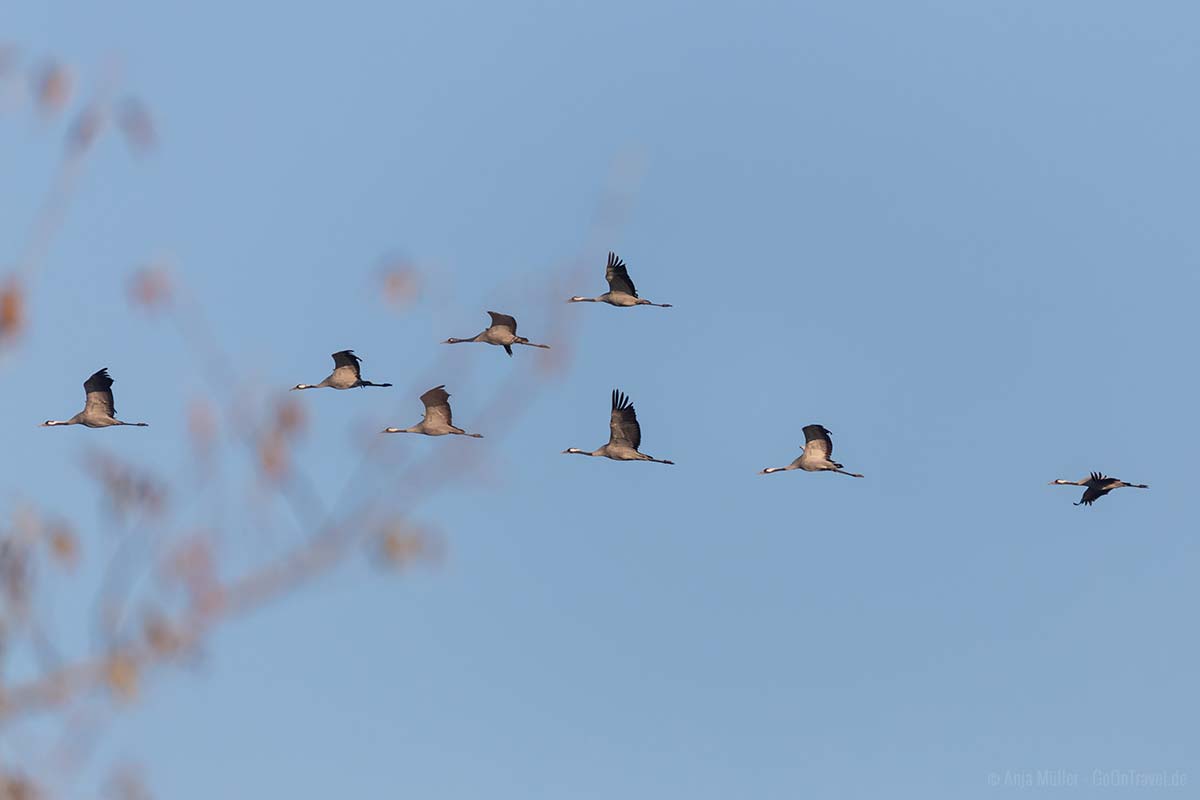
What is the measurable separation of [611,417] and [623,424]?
0.96ft

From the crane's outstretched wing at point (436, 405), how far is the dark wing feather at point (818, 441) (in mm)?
7629

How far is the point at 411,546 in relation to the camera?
10273 millimetres

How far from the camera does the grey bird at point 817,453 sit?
43938 mm

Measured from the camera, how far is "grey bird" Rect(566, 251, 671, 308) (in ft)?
150

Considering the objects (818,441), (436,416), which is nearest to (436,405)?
(436,416)

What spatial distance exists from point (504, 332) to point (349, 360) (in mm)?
3695

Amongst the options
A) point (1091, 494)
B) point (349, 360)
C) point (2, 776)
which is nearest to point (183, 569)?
point (2, 776)

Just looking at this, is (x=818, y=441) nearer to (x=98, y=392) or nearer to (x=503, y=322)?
(x=503, y=322)

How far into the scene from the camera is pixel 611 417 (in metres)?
43.5

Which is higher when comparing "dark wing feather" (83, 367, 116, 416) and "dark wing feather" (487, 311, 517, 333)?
"dark wing feather" (487, 311, 517, 333)

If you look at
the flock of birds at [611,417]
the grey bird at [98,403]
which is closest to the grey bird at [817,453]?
the flock of birds at [611,417]

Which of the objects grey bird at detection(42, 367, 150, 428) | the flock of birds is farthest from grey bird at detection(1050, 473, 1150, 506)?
grey bird at detection(42, 367, 150, 428)

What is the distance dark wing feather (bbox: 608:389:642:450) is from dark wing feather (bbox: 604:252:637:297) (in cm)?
339

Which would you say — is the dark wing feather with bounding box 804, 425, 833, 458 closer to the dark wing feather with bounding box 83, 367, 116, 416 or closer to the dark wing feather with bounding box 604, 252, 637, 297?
the dark wing feather with bounding box 604, 252, 637, 297
